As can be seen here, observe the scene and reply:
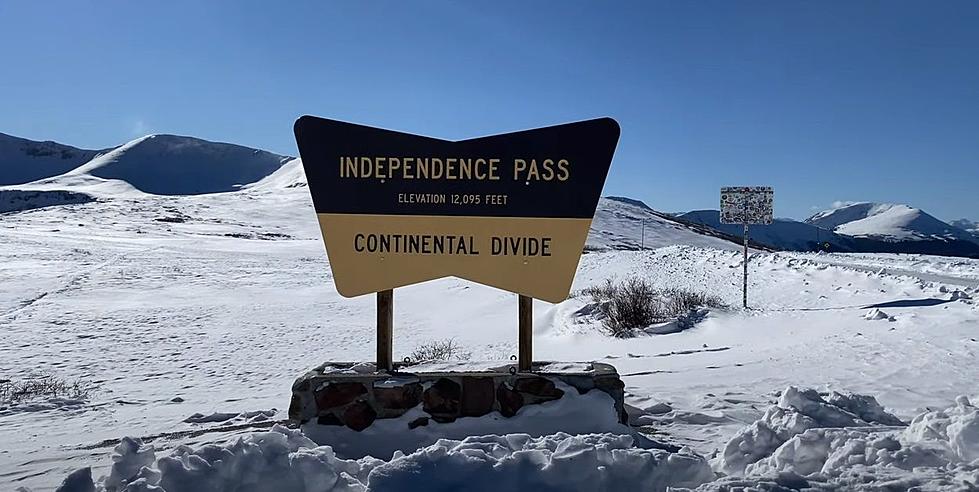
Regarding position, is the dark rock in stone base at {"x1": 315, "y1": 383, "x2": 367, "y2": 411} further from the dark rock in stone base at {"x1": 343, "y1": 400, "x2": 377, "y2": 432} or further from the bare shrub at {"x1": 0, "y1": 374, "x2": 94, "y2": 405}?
the bare shrub at {"x1": 0, "y1": 374, "x2": 94, "y2": 405}

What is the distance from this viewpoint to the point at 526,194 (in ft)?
17.5

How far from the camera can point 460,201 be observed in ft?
17.5

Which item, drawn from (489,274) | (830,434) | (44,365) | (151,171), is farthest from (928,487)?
(151,171)

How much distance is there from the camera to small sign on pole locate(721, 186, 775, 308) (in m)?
16.1

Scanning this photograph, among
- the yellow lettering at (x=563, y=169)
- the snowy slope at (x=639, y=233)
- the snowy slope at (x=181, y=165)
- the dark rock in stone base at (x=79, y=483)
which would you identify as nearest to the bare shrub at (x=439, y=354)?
the yellow lettering at (x=563, y=169)

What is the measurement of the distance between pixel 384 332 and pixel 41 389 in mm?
5794

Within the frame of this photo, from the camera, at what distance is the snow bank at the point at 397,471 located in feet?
11.3

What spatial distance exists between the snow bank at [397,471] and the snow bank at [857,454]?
40cm

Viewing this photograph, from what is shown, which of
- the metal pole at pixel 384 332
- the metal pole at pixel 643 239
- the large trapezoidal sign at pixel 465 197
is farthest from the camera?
the metal pole at pixel 643 239

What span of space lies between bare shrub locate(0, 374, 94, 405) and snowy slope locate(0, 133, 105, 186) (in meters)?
203

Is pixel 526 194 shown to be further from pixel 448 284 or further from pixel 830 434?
pixel 448 284

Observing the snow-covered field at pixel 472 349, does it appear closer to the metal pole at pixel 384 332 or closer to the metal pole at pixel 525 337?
the metal pole at pixel 384 332

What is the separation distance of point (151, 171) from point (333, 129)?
188017 mm

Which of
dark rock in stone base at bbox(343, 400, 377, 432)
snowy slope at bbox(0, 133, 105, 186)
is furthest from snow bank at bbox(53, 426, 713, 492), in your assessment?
snowy slope at bbox(0, 133, 105, 186)
